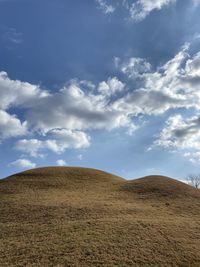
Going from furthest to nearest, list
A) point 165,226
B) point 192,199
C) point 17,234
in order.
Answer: point 192,199, point 165,226, point 17,234

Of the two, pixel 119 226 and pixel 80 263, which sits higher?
pixel 119 226

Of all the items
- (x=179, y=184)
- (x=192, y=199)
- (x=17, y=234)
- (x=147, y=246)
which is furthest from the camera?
(x=179, y=184)

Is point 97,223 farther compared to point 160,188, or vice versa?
point 160,188

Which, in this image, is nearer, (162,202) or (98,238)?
(98,238)

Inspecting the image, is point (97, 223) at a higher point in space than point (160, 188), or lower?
lower

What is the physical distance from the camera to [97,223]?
2542 centimetres

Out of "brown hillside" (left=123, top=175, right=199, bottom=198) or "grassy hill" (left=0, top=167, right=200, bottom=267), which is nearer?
"grassy hill" (left=0, top=167, right=200, bottom=267)

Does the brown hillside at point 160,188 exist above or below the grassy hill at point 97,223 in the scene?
above

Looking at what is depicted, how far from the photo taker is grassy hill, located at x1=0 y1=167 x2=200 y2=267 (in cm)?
1953

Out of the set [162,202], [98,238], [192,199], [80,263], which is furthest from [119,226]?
[192,199]

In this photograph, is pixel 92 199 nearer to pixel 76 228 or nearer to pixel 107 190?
pixel 107 190

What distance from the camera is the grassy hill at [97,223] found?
19.5 meters

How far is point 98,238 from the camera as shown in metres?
22.0

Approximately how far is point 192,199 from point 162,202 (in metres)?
4.47
